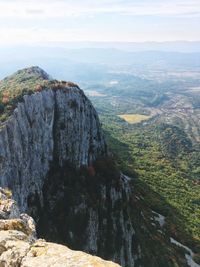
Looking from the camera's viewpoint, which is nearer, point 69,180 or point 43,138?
point 43,138

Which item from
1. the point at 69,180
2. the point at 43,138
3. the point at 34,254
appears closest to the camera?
the point at 34,254

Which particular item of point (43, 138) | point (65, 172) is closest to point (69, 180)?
point (65, 172)

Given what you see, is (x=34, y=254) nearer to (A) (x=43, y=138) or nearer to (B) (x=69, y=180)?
(A) (x=43, y=138)

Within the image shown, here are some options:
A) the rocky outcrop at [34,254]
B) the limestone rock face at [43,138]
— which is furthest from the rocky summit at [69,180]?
the rocky outcrop at [34,254]

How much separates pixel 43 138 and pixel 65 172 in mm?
7148

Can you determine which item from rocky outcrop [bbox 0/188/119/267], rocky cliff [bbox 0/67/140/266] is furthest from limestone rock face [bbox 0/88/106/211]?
rocky outcrop [bbox 0/188/119/267]

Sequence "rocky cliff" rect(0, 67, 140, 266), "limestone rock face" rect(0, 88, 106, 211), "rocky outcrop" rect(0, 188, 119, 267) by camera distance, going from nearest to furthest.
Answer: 1. "rocky outcrop" rect(0, 188, 119, 267)
2. "limestone rock face" rect(0, 88, 106, 211)
3. "rocky cliff" rect(0, 67, 140, 266)

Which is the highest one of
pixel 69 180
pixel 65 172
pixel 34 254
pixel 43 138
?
pixel 34 254

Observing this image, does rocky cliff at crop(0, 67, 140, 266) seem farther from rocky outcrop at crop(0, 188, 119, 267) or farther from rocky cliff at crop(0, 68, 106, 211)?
rocky outcrop at crop(0, 188, 119, 267)

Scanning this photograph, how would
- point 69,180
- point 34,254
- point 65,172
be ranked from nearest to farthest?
point 34,254
point 69,180
point 65,172

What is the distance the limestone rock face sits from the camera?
168 feet

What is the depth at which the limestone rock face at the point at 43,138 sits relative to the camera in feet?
168

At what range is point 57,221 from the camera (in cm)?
5925

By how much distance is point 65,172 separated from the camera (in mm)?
65312
